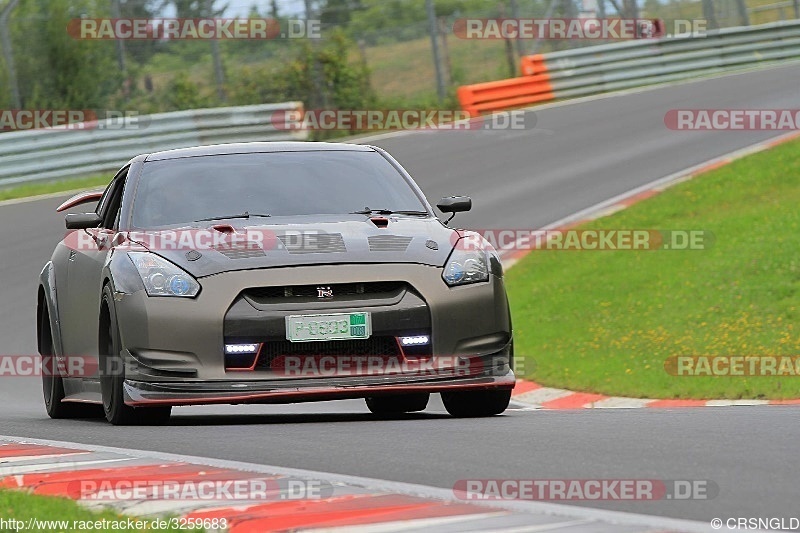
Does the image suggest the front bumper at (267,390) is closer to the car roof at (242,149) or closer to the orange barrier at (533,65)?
the car roof at (242,149)

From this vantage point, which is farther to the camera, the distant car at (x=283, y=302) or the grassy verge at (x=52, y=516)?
the distant car at (x=283, y=302)

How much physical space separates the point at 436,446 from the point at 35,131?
58.3 feet

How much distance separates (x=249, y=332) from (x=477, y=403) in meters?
1.56

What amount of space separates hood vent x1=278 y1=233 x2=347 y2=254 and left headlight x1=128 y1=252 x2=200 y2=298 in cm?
54

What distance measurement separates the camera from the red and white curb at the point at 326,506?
15.4 ft

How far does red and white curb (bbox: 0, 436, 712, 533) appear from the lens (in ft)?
15.4

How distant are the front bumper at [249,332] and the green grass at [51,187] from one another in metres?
15.2

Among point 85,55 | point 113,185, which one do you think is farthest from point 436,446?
point 85,55

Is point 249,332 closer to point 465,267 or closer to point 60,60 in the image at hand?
point 465,267

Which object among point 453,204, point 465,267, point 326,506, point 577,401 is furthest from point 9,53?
point 326,506

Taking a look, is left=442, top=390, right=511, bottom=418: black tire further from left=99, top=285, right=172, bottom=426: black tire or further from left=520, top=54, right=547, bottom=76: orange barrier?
left=520, top=54, right=547, bottom=76: orange barrier

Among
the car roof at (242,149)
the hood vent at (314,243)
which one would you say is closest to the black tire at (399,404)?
the car roof at (242,149)

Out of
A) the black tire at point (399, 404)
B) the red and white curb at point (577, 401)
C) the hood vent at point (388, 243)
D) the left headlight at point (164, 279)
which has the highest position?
the hood vent at point (388, 243)

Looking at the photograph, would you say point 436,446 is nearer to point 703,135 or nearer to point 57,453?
point 57,453
